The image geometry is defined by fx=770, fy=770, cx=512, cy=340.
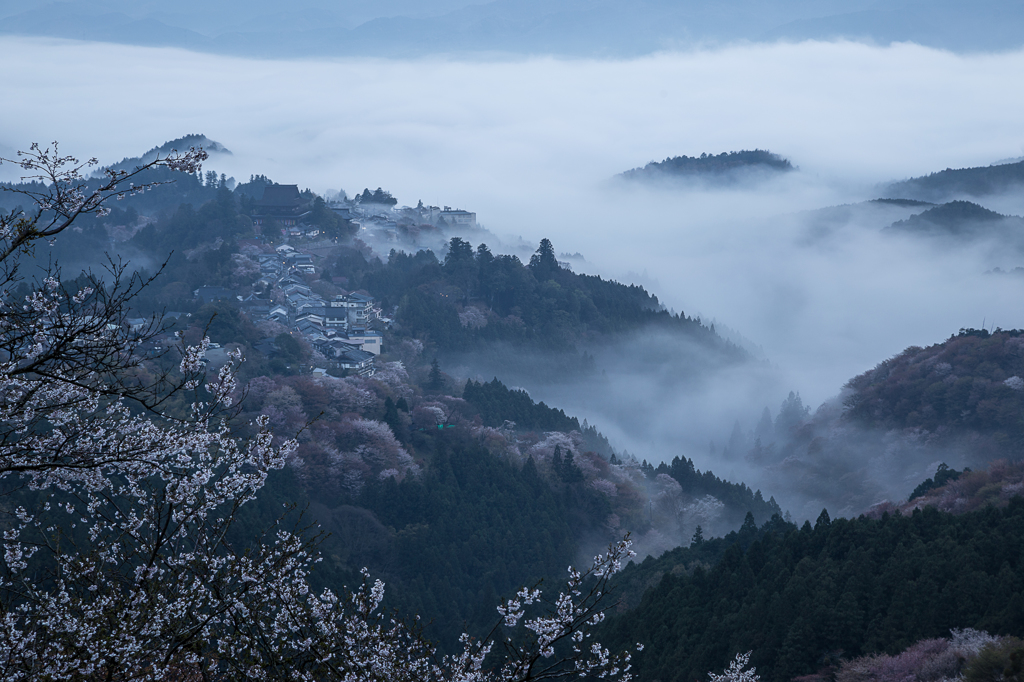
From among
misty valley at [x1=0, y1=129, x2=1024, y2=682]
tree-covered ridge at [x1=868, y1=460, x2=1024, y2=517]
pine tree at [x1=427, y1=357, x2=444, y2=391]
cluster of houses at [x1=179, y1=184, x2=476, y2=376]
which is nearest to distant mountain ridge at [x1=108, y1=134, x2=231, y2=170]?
misty valley at [x1=0, y1=129, x2=1024, y2=682]

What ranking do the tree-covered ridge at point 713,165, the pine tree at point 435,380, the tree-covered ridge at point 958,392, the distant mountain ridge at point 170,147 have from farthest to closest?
the tree-covered ridge at point 713,165 < the distant mountain ridge at point 170,147 < the pine tree at point 435,380 < the tree-covered ridge at point 958,392

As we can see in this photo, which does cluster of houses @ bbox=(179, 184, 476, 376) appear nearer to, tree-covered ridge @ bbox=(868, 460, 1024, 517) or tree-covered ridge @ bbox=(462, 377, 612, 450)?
tree-covered ridge @ bbox=(462, 377, 612, 450)

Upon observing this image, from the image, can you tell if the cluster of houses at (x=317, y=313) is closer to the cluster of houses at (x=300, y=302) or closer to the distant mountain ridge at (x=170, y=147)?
the cluster of houses at (x=300, y=302)

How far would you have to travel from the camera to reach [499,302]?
55938 mm

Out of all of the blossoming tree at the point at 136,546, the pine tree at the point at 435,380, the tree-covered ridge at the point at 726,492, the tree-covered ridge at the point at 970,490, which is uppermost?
the blossoming tree at the point at 136,546

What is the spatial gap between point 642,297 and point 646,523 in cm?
3478

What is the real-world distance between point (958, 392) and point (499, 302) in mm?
30409

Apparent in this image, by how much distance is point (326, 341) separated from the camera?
42.1 meters

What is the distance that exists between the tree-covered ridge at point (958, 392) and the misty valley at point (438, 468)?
0.18m

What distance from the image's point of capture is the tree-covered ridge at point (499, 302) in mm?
51625

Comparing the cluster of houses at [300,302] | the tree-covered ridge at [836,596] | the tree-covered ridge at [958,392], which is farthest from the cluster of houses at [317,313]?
the tree-covered ridge at [958,392]

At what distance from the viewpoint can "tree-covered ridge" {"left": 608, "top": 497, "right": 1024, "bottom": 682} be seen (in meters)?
13.8

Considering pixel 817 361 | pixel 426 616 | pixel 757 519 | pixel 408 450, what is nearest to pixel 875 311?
pixel 817 361

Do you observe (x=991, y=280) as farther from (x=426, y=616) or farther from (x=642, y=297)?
(x=426, y=616)
